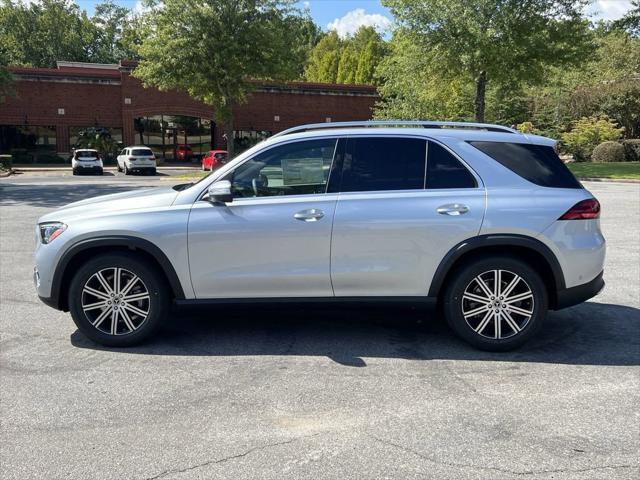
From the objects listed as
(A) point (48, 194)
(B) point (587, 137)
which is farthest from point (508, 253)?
(B) point (587, 137)

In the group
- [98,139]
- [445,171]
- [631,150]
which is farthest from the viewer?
[98,139]

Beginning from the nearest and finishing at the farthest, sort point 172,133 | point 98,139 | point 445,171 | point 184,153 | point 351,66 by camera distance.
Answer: point 445,171 < point 98,139 < point 172,133 < point 184,153 < point 351,66

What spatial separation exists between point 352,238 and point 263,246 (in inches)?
28.2

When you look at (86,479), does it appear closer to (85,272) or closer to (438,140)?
(85,272)

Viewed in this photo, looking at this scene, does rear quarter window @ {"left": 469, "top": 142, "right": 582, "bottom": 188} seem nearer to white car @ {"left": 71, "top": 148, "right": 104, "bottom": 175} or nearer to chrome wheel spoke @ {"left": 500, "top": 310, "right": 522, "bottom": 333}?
chrome wheel spoke @ {"left": 500, "top": 310, "right": 522, "bottom": 333}

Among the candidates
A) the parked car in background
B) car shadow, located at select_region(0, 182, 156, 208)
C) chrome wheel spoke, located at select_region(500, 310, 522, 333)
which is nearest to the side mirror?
chrome wheel spoke, located at select_region(500, 310, 522, 333)

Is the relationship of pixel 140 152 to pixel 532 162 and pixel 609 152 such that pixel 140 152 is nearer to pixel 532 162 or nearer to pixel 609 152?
pixel 609 152

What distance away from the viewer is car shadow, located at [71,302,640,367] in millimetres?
4820

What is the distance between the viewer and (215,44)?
26.3 meters

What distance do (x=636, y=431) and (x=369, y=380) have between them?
5.63 ft

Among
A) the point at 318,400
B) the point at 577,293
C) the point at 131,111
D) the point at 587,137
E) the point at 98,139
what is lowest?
the point at 318,400

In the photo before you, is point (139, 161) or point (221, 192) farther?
point (139, 161)

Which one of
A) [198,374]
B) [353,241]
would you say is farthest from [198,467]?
[353,241]

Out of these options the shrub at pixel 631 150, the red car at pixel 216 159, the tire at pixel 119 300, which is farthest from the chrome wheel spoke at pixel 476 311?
the shrub at pixel 631 150
